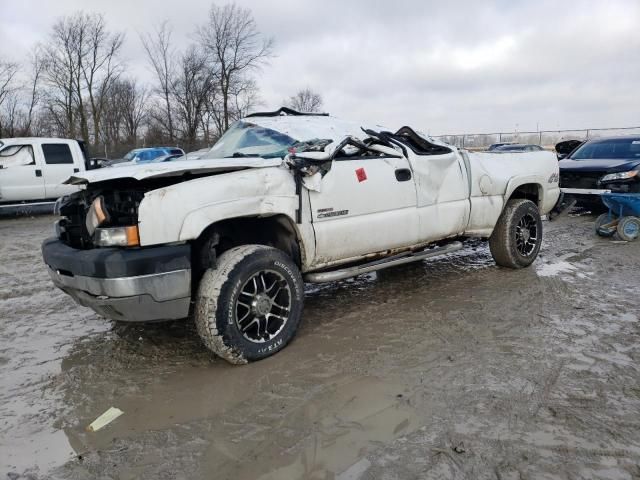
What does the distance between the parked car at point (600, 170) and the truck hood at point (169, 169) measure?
685 cm

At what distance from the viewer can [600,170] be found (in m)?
8.64

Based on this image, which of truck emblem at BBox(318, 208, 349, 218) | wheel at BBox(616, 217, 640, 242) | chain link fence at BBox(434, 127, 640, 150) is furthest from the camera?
chain link fence at BBox(434, 127, 640, 150)

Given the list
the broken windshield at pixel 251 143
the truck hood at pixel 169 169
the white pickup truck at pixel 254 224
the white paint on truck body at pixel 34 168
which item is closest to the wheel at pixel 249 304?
the white pickup truck at pixel 254 224

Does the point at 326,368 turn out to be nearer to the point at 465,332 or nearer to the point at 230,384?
the point at 230,384

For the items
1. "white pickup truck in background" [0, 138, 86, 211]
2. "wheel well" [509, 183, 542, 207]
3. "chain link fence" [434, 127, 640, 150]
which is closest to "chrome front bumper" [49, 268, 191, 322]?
"wheel well" [509, 183, 542, 207]

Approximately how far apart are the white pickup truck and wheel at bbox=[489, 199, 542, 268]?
0.77m

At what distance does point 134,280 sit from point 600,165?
8590 mm

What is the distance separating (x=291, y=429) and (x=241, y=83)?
42665mm

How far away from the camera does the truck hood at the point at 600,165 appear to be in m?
8.25

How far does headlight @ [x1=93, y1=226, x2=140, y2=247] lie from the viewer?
305cm

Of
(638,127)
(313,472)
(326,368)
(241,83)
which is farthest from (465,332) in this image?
(241,83)

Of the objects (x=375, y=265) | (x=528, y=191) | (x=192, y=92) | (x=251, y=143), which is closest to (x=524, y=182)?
(x=528, y=191)

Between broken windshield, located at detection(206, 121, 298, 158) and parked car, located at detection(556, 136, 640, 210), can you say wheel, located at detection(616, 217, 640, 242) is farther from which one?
broken windshield, located at detection(206, 121, 298, 158)

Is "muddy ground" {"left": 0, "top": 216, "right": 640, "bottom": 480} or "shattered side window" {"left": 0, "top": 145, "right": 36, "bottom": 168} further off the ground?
"shattered side window" {"left": 0, "top": 145, "right": 36, "bottom": 168}
